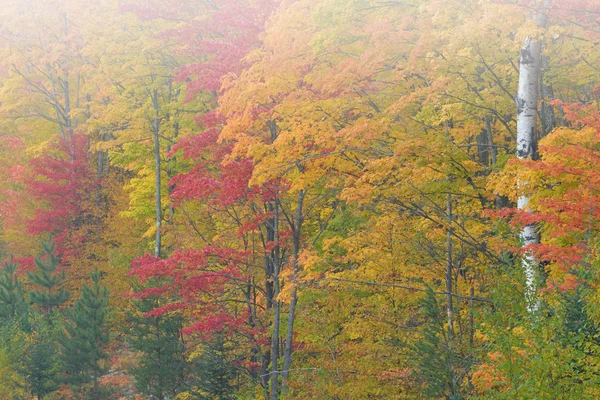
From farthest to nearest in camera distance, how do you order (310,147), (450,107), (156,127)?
(156,127), (310,147), (450,107)

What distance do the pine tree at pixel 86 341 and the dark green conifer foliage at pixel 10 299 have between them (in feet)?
10.4

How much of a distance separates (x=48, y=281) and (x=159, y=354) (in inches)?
303

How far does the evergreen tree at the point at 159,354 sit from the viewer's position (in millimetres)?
19619

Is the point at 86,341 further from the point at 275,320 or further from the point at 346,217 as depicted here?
the point at 346,217

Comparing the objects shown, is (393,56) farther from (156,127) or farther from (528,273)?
(156,127)

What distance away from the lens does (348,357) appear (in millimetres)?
14391

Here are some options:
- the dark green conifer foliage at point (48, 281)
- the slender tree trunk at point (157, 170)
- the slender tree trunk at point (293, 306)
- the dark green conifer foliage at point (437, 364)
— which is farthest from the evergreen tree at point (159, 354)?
the dark green conifer foliage at point (437, 364)

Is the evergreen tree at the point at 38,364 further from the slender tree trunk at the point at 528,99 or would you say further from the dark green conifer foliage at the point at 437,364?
the slender tree trunk at the point at 528,99

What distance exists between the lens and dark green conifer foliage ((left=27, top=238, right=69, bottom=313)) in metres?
24.4

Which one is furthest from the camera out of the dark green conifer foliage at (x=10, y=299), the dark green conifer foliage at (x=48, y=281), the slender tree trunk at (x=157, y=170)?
the dark green conifer foliage at (x=48, y=281)

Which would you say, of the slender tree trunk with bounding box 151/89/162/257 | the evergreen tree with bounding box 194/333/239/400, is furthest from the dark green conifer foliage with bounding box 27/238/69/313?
the evergreen tree with bounding box 194/333/239/400

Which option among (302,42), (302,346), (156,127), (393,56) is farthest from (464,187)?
(156,127)

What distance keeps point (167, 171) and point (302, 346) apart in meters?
12.8

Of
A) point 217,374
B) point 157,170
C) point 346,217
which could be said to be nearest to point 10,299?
point 157,170
